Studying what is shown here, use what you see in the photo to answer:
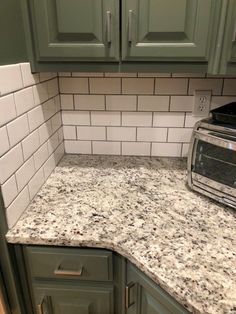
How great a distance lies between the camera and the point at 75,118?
4.29 feet

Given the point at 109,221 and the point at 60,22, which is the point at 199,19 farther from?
the point at 109,221

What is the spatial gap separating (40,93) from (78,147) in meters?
0.43

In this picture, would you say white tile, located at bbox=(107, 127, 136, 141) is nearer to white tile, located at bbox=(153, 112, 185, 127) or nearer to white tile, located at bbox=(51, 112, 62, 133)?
white tile, located at bbox=(153, 112, 185, 127)

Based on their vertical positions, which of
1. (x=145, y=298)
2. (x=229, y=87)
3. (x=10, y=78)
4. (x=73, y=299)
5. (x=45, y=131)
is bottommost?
(x=73, y=299)

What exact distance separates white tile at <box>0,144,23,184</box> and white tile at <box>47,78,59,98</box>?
1.26 ft

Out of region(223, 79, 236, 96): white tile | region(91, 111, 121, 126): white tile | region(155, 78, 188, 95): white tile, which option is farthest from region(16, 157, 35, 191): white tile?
region(223, 79, 236, 96): white tile

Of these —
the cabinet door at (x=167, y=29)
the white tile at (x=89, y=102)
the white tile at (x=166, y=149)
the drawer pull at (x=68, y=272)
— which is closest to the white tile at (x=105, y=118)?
the white tile at (x=89, y=102)

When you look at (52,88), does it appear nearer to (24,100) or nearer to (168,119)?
(24,100)

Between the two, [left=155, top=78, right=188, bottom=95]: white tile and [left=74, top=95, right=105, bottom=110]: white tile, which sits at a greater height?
[left=155, top=78, right=188, bottom=95]: white tile

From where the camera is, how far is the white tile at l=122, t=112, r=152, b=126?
127 cm

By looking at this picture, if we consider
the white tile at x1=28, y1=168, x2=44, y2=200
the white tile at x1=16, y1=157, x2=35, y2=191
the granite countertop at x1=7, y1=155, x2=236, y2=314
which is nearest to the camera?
the granite countertop at x1=7, y1=155, x2=236, y2=314

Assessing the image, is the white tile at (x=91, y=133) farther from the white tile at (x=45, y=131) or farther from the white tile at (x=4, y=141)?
the white tile at (x=4, y=141)

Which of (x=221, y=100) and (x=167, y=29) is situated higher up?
(x=167, y=29)

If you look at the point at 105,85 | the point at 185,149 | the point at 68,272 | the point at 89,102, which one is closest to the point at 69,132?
the point at 89,102
